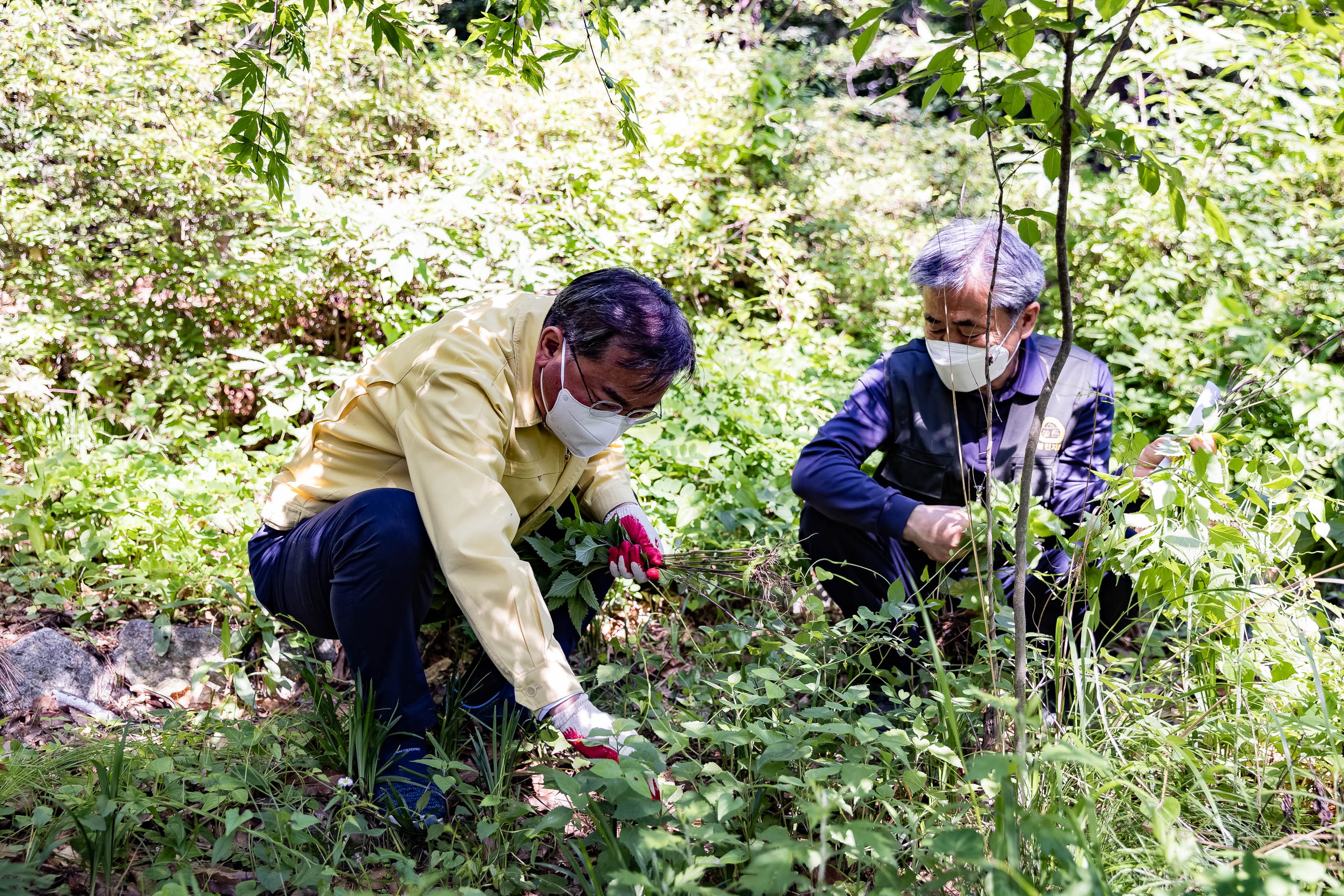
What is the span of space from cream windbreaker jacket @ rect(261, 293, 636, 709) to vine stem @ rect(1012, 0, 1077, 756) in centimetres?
79

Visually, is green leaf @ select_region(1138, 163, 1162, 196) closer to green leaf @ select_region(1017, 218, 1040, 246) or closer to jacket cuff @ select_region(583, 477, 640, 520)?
green leaf @ select_region(1017, 218, 1040, 246)

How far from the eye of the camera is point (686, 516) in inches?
112

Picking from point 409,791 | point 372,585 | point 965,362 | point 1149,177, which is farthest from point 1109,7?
point 409,791

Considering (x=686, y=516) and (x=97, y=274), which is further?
(x=97, y=274)

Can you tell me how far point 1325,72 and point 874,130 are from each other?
12.9ft

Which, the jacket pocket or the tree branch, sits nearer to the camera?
the tree branch

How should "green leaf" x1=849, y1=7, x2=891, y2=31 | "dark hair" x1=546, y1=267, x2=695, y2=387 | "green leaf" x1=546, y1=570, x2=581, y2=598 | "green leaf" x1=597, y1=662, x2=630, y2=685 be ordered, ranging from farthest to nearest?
1. "green leaf" x1=546, y1=570, x2=581, y2=598
2. "dark hair" x1=546, y1=267, x2=695, y2=387
3. "green leaf" x1=597, y1=662, x2=630, y2=685
4. "green leaf" x1=849, y1=7, x2=891, y2=31

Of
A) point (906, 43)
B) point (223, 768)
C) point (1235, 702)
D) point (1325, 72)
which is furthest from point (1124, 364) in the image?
point (906, 43)

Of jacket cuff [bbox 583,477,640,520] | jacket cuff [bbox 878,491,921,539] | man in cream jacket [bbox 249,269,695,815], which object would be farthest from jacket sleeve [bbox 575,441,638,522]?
jacket cuff [bbox 878,491,921,539]

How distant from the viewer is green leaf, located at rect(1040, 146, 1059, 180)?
1.48 meters

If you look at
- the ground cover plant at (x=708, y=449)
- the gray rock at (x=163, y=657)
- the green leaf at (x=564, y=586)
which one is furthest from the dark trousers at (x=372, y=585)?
the gray rock at (x=163, y=657)

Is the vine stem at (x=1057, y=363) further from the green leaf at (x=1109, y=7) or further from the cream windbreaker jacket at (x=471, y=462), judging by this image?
the cream windbreaker jacket at (x=471, y=462)

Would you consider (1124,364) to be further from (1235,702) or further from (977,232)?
(1235,702)

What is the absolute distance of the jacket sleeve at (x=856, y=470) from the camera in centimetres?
233
